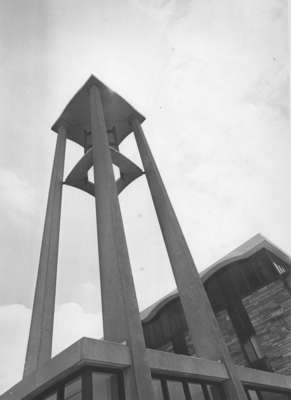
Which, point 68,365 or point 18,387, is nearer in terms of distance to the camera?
point 68,365

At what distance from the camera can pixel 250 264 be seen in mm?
10930

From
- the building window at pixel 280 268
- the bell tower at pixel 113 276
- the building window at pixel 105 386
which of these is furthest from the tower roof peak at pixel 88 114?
the building window at pixel 105 386

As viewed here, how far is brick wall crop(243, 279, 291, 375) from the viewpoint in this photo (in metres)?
8.84

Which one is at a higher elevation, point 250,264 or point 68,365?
point 250,264

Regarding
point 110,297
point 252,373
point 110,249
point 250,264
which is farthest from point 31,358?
point 250,264

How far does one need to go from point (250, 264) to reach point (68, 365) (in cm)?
921

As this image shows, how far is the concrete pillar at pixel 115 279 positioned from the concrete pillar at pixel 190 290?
166 centimetres

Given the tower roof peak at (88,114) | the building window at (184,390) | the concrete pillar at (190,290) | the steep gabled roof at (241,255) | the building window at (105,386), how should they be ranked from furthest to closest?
the steep gabled roof at (241,255) → the tower roof peak at (88,114) → the concrete pillar at (190,290) → the building window at (184,390) → the building window at (105,386)

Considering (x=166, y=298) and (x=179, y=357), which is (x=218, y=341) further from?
(x=166, y=298)

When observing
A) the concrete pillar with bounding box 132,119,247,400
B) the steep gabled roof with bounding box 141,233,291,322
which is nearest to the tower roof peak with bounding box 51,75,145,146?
the concrete pillar with bounding box 132,119,247,400

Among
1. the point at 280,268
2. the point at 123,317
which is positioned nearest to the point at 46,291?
the point at 123,317

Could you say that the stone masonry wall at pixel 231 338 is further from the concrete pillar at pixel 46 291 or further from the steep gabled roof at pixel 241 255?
the concrete pillar at pixel 46 291

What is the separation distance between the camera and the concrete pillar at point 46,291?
5000mm

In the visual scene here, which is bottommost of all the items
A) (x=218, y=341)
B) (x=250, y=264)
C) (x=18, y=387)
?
(x=18, y=387)
